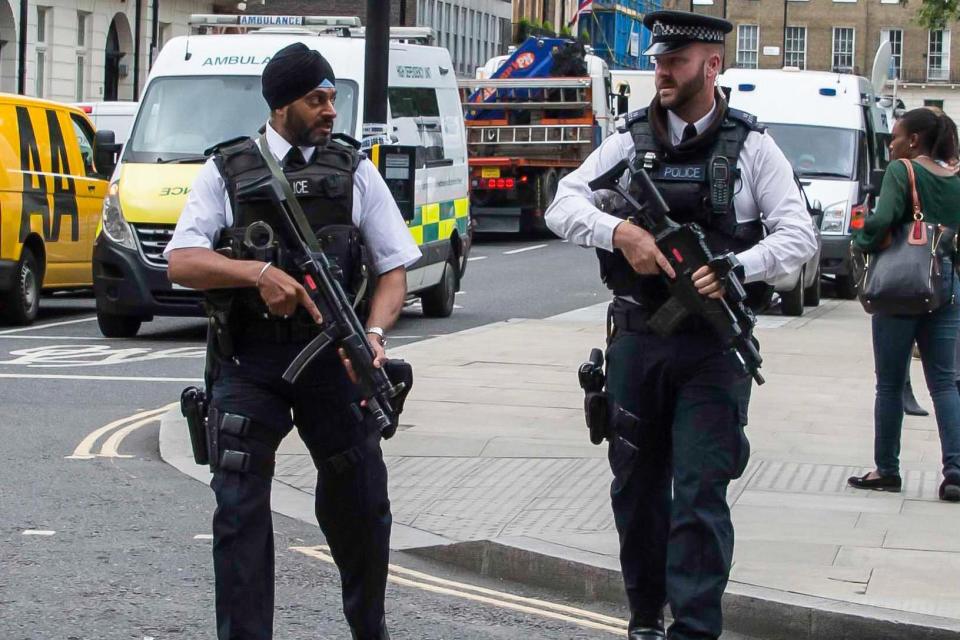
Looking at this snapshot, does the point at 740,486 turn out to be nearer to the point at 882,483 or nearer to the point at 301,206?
the point at 882,483

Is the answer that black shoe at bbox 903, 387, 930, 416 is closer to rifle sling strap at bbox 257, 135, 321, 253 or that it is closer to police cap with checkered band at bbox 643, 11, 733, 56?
police cap with checkered band at bbox 643, 11, 733, 56

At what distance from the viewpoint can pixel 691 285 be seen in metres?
4.94

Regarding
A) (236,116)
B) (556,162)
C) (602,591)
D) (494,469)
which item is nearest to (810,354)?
(236,116)

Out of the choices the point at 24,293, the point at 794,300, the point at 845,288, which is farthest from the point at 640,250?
the point at 845,288

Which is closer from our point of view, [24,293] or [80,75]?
[24,293]

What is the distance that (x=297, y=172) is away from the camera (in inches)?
197

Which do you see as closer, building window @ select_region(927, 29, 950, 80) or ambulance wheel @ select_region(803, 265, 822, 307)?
ambulance wheel @ select_region(803, 265, 822, 307)

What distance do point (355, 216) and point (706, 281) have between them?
1030mm

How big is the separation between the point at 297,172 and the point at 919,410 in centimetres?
655

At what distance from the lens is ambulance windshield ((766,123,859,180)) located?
2008 centimetres

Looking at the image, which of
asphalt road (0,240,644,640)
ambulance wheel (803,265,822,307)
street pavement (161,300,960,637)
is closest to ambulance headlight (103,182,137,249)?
asphalt road (0,240,644,640)

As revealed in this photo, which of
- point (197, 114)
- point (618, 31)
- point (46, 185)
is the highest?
point (618, 31)

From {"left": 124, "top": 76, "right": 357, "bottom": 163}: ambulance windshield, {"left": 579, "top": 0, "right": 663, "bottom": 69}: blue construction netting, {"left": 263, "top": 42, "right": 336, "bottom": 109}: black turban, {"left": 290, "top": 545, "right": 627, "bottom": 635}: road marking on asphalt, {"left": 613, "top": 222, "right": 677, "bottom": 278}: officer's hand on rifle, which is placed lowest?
{"left": 290, "top": 545, "right": 627, "bottom": 635}: road marking on asphalt

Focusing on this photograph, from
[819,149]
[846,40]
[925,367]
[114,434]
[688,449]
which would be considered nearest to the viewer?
[688,449]
